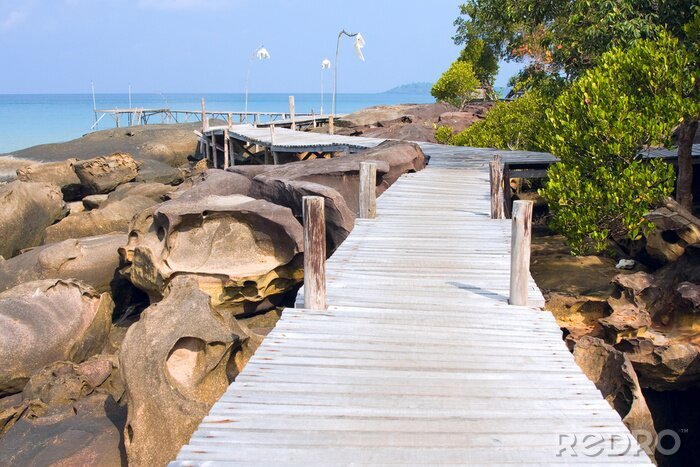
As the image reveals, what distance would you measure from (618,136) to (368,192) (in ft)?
14.7

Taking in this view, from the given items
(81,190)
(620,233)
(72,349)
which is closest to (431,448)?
(72,349)

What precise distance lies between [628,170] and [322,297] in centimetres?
699

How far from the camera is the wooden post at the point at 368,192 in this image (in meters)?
11.6

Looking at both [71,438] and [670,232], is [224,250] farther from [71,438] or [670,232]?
[670,232]

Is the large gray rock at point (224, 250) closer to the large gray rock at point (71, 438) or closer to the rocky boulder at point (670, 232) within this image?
the large gray rock at point (71, 438)

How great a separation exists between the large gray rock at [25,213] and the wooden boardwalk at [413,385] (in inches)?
478

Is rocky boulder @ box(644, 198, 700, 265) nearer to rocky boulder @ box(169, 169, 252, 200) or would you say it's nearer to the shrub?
the shrub

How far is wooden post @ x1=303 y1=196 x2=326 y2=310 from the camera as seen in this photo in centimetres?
719

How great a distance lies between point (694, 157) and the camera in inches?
646

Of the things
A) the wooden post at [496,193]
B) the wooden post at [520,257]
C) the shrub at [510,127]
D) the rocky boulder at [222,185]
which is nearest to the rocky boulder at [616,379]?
the wooden post at [520,257]

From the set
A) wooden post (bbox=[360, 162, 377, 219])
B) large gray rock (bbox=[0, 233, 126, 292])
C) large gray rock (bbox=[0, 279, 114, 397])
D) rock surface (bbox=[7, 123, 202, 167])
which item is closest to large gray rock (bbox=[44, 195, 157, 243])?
large gray rock (bbox=[0, 233, 126, 292])

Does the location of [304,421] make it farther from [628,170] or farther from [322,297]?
[628,170]

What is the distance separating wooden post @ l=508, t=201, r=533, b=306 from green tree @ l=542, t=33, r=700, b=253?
5.11m

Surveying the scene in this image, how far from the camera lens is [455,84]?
4162 centimetres
